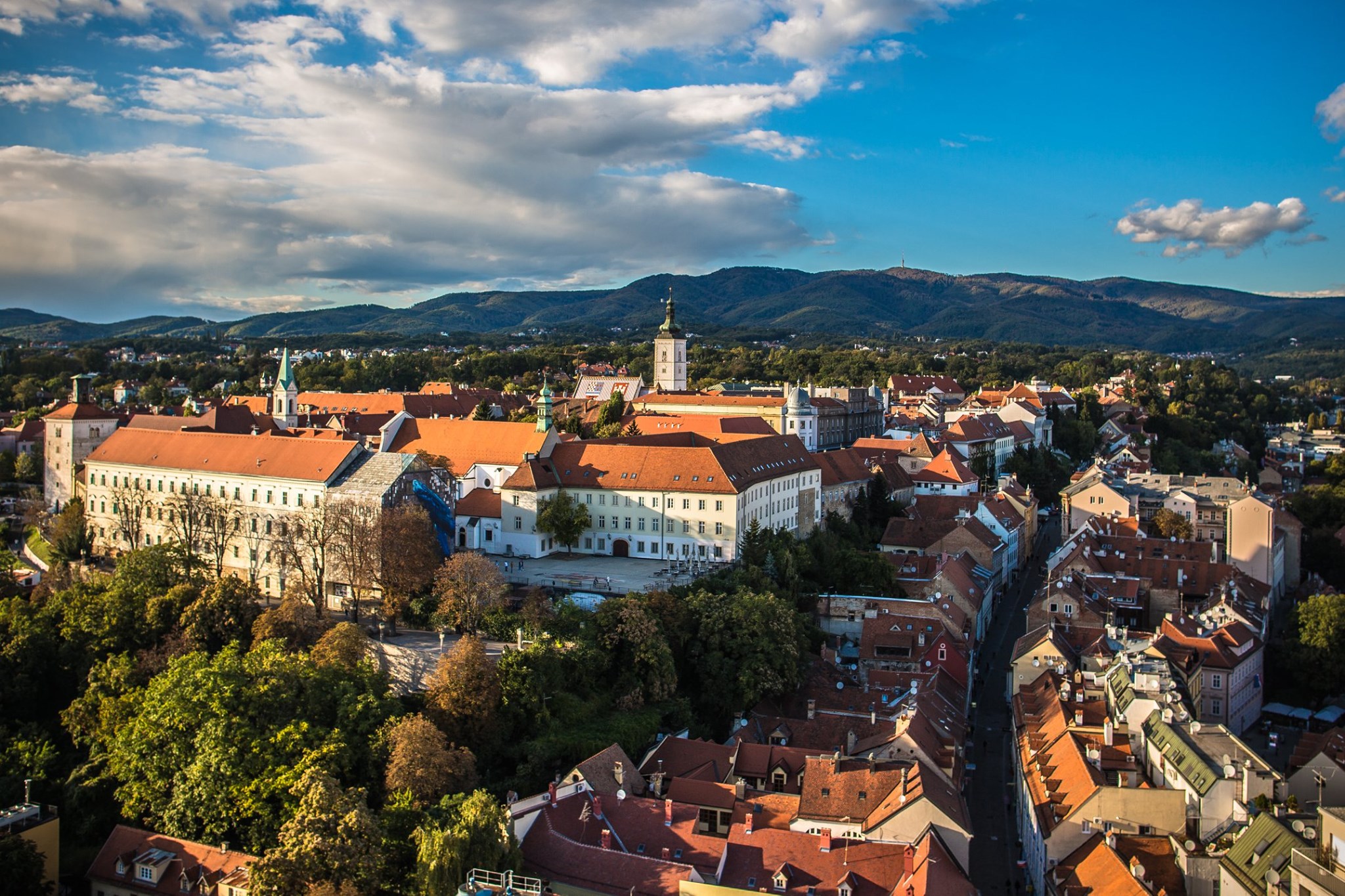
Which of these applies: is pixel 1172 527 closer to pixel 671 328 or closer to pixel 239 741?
pixel 671 328

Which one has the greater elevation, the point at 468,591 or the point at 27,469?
the point at 27,469

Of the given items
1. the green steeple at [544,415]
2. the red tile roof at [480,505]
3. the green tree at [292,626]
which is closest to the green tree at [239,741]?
the green tree at [292,626]

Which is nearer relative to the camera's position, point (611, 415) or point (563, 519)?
point (563, 519)

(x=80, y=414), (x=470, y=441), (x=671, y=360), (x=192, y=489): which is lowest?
(x=192, y=489)

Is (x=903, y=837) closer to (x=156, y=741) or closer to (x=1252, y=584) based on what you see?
(x=156, y=741)

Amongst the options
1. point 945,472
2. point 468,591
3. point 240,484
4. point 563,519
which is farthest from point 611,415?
point 468,591

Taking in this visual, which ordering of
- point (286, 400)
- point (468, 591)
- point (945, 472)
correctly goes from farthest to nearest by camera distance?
1. point (945, 472)
2. point (286, 400)
3. point (468, 591)

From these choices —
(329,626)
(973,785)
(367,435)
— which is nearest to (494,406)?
(367,435)
